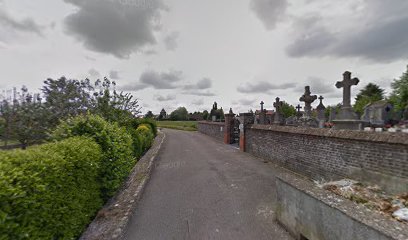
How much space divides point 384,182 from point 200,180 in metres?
4.70

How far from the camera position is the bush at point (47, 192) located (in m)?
1.86

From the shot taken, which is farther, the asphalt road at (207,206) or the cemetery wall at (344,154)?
the cemetery wall at (344,154)

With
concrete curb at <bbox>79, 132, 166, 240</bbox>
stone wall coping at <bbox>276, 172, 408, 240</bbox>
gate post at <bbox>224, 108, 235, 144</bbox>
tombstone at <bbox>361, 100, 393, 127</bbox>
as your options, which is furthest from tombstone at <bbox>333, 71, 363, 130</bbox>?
tombstone at <bbox>361, 100, 393, 127</bbox>

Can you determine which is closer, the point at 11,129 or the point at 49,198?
the point at 49,198

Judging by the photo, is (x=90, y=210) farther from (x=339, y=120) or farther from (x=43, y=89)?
(x=43, y=89)

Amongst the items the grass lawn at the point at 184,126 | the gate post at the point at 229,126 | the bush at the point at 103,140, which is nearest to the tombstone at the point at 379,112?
the gate post at the point at 229,126

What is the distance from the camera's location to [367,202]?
3082mm

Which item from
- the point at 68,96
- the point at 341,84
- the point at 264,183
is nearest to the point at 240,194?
the point at 264,183

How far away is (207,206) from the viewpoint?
15.0 feet

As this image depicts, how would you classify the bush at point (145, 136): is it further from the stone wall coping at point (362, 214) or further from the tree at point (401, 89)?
the tree at point (401, 89)

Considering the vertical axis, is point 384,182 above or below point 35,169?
below

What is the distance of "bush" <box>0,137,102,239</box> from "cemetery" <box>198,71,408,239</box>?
3469 mm

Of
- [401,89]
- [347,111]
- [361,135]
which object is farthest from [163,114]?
[361,135]

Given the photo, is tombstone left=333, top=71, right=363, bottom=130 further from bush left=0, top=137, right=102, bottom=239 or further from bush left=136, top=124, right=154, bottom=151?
bush left=136, top=124, right=154, bottom=151
